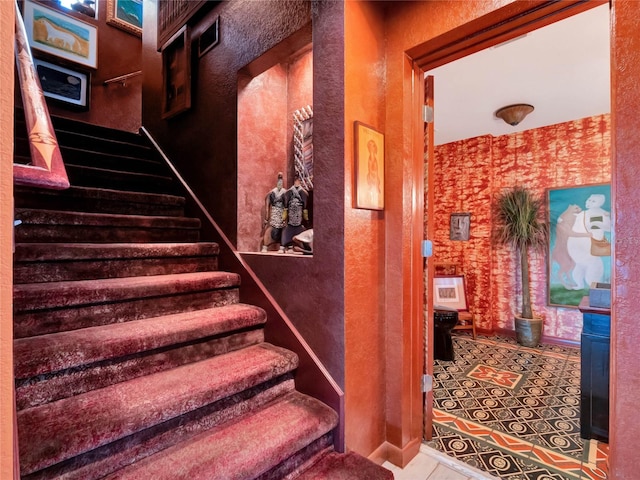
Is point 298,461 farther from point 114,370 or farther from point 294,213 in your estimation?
point 294,213

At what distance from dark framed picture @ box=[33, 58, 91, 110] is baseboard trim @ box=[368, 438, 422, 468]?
5.18m

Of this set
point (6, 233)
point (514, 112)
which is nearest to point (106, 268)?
point (6, 233)

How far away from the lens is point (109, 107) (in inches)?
176

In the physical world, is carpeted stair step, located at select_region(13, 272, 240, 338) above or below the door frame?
below

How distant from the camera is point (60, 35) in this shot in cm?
404

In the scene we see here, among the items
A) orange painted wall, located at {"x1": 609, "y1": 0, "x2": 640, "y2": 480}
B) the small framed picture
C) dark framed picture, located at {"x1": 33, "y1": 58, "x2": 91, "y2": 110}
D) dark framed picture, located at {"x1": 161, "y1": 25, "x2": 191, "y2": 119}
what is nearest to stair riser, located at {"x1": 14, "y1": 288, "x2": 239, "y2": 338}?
dark framed picture, located at {"x1": 161, "y1": 25, "x2": 191, "y2": 119}

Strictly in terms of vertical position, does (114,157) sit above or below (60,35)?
below

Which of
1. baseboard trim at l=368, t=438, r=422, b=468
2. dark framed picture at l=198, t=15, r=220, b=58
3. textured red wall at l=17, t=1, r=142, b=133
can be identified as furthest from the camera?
textured red wall at l=17, t=1, r=142, b=133

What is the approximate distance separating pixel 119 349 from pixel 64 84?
14.5 feet

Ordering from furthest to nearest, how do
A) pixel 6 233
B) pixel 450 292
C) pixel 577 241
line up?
pixel 450 292 < pixel 577 241 < pixel 6 233

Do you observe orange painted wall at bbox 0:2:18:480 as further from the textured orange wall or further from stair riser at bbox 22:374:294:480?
the textured orange wall

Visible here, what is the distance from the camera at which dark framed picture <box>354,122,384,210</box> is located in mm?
1616

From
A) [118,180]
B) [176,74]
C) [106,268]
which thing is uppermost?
[176,74]

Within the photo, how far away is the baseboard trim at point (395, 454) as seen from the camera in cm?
175
